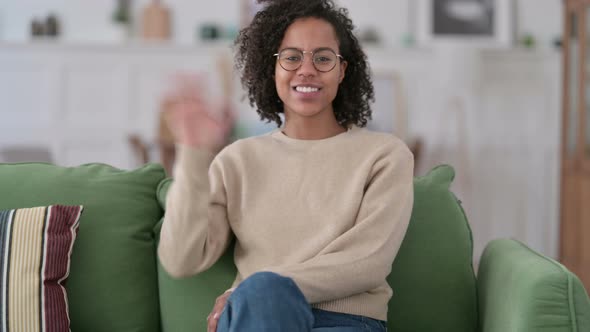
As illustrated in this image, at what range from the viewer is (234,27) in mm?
4586

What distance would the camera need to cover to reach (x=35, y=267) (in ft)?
4.69

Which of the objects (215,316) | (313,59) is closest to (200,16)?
(313,59)

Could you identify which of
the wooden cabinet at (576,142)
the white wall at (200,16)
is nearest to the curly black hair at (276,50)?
the wooden cabinet at (576,142)

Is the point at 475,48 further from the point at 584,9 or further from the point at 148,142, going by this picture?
the point at 148,142

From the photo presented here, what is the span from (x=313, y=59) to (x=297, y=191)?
1.09 feet

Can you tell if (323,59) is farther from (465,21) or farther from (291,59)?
(465,21)

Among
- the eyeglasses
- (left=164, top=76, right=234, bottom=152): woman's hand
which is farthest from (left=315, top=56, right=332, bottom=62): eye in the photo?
(left=164, top=76, right=234, bottom=152): woman's hand

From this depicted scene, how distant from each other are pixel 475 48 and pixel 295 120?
3.02m

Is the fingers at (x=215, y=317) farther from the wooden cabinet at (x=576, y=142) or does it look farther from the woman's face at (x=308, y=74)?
the wooden cabinet at (x=576, y=142)

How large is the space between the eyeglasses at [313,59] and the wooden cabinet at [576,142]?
2568 millimetres

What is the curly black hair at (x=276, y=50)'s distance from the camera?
5.39 feet

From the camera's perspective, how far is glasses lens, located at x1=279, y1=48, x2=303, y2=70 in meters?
1.59

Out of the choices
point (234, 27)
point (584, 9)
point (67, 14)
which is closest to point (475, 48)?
point (584, 9)

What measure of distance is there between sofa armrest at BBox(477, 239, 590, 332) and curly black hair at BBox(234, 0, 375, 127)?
56 centimetres
